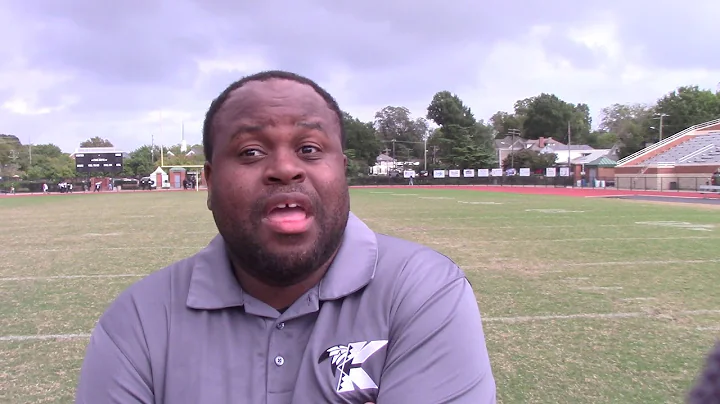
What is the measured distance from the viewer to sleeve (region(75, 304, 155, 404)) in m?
1.35

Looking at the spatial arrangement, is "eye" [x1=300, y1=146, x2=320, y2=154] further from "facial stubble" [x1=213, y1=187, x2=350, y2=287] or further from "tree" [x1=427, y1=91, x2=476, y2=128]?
"tree" [x1=427, y1=91, x2=476, y2=128]

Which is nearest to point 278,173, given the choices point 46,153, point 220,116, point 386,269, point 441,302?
point 220,116

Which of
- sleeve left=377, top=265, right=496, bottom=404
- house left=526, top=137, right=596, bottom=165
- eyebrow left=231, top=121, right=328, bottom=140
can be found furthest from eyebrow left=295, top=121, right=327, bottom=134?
house left=526, top=137, right=596, bottom=165

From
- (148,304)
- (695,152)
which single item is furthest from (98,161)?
(148,304)

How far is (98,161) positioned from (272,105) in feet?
181

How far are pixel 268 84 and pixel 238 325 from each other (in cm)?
61

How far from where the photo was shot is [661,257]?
9086 mm

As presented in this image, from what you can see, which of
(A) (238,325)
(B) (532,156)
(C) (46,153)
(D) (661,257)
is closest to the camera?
(A) (238,325)

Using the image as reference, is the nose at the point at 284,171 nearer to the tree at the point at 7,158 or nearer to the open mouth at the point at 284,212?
the open mouth at the point at 284,212

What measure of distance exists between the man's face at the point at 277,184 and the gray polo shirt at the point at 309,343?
107mm

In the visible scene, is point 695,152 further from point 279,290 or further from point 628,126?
point 279,290

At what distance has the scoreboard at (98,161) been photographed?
167 ft

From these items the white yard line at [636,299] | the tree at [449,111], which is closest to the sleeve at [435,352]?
the white yard line at [636,299]

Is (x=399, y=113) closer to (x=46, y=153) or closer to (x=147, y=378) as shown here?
(x=46, y=153)
